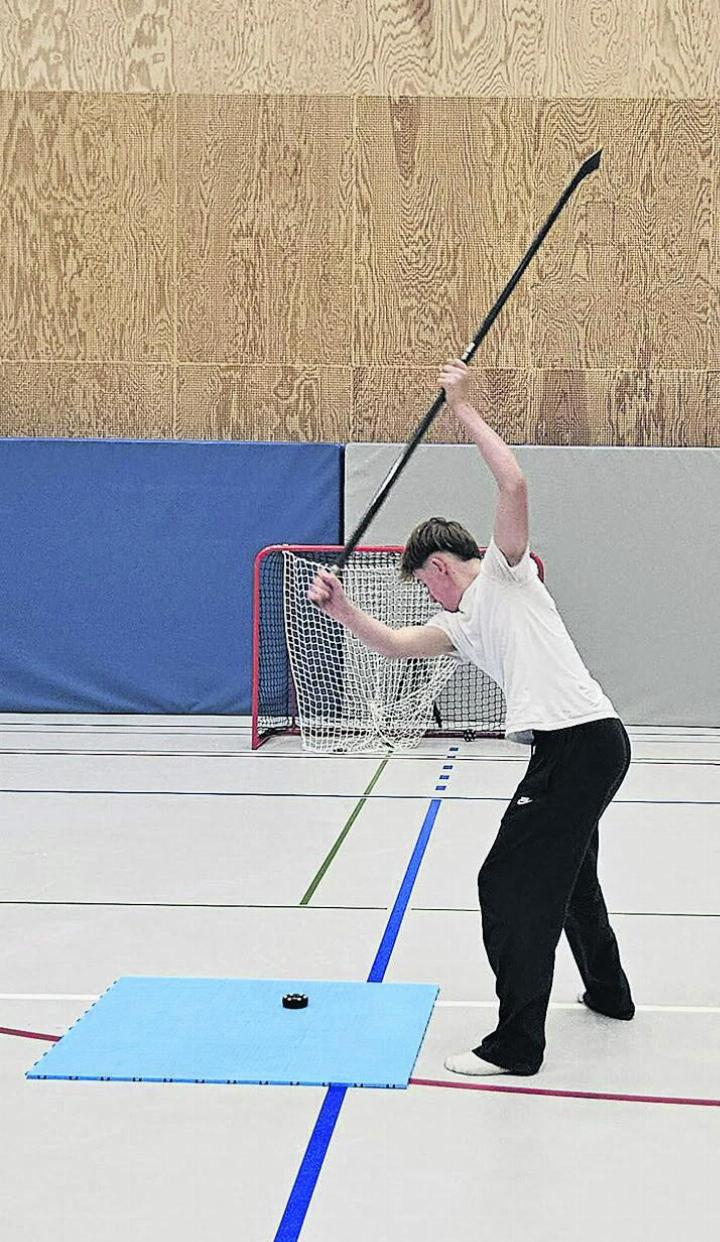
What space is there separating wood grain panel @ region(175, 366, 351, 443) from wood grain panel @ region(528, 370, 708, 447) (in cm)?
151

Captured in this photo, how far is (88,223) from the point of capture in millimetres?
11750

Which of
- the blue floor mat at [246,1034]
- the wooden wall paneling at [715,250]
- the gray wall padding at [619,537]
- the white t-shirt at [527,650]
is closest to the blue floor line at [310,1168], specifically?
the blue floor mat at [246,1034]

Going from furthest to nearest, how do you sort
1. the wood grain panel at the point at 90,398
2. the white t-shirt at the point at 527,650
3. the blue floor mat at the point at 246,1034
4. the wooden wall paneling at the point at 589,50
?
the wood grain panel at the point at 90,398 → the wooden wall paneling at the point at 589,50 → the white t-shirt at the point at 527,650 → the blue floor mat at the point at 246,1034

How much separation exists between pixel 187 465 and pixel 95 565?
1.02 m

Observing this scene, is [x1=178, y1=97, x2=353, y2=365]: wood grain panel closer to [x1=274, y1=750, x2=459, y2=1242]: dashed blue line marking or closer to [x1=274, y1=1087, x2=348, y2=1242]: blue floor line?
[x1=274, y1=750, x2=459, y2=1242]: dashed blue line marking

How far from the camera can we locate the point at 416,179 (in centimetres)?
1165


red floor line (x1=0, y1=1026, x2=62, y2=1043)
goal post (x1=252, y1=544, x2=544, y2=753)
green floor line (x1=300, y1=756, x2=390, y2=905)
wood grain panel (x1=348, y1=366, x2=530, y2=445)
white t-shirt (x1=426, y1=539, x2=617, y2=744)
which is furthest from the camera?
wood grain panel (x1=348, y1=366, x2=530, y2=445)

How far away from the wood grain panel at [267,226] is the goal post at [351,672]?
5.78 feet

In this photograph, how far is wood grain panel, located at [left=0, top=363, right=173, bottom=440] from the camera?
38.7 ft

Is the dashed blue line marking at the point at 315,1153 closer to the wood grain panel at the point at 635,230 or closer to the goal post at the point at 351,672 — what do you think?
the goal post at the point at 351,672

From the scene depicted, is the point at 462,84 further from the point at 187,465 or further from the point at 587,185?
the point at 187,465

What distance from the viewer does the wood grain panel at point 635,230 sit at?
11.6 meters

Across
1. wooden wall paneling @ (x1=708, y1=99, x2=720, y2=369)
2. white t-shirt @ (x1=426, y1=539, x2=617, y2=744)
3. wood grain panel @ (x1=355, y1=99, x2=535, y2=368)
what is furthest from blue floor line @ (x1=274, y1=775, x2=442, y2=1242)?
wooden wall paneling @ (x1=708, y1=99, x2=720, y2=369)

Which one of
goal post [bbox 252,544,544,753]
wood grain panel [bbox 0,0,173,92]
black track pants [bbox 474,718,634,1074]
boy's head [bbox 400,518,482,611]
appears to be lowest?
goal post [bbox 252,544,544,753]
